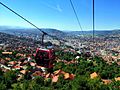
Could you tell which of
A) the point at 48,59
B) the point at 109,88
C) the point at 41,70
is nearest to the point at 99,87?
the point at 109,88

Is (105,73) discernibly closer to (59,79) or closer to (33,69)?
(33,69)

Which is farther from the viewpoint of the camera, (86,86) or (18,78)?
(18,78)

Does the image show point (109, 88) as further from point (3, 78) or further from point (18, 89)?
point (3, 78)

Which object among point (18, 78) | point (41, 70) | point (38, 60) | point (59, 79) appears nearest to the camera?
point (38, 60)

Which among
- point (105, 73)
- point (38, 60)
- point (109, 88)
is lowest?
point (105, 73)

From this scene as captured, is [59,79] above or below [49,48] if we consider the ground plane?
below

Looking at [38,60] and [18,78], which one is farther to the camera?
[18,78]

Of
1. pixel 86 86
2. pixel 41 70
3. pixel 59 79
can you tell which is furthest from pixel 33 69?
pixel 86 86

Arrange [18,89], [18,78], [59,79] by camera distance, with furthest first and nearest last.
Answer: [18,78], [59,79], [18,89]

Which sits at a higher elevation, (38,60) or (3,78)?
(38,60)
